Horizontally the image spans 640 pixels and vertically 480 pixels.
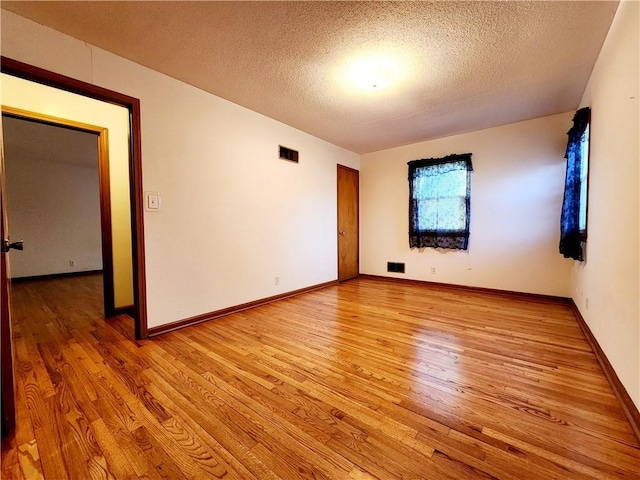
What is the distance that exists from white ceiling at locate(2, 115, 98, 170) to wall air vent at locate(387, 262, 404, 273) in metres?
5.03

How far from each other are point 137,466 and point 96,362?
1.24 metres

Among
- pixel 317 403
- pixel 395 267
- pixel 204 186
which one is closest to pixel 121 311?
pixel 204 186

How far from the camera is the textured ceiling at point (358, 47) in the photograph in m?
1.75

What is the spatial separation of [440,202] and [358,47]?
2.87m

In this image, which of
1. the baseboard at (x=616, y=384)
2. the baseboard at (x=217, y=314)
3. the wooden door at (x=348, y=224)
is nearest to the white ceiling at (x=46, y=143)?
the baseboard at (x=217, y=314)

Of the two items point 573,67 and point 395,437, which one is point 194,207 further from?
point 573,67

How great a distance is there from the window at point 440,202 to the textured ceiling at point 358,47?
1.07 m

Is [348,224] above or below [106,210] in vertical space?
below

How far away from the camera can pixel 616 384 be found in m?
1.56

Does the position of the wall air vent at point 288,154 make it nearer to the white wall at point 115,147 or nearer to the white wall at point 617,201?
the white wall at point 115,147

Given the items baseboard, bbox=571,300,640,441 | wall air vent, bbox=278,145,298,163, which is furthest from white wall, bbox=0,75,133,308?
baseboard, bbox=571,300,640,441

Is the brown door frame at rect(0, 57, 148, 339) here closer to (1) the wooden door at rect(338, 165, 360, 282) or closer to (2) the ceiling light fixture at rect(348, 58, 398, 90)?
(2) the ceiling light fixture at rect(348, 58, 398, 90)

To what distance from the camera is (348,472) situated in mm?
1068

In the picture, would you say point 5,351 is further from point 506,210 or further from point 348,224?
point 506,210
